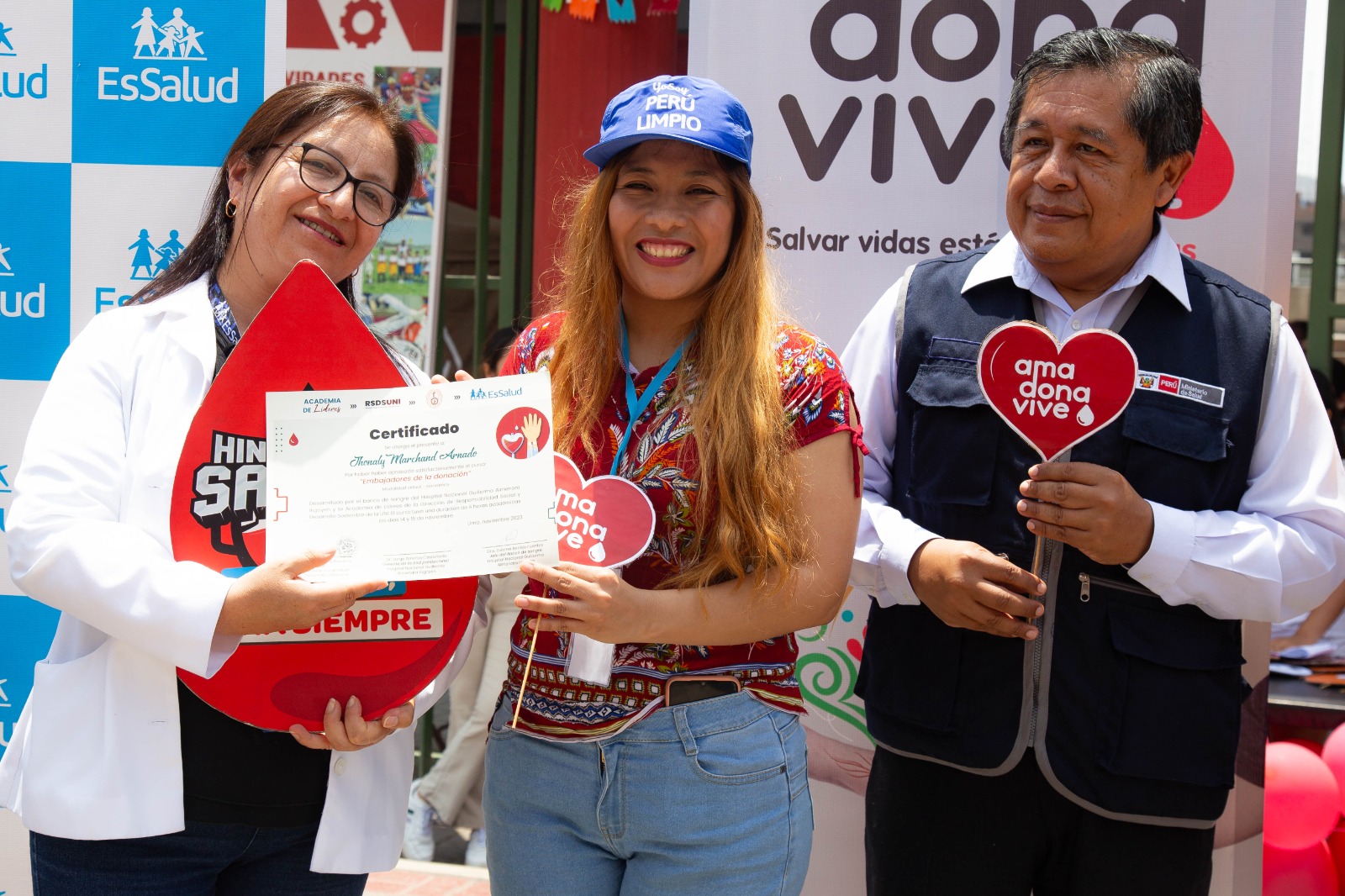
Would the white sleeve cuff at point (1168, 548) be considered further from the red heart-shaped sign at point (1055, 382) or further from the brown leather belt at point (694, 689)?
the brown leather belt at point (694, 689)

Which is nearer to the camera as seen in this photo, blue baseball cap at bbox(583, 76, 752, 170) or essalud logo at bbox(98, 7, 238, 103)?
blue baseball cap at bbox(583, 76, 752, 170)

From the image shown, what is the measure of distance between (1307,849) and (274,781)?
2.99m

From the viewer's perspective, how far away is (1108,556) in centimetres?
208

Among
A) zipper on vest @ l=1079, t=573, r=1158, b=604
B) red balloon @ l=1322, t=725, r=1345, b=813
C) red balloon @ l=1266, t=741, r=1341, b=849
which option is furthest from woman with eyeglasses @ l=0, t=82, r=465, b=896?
red balloon @ l=1322, t=725, r=1345, b=813

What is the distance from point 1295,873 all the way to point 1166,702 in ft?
5.35

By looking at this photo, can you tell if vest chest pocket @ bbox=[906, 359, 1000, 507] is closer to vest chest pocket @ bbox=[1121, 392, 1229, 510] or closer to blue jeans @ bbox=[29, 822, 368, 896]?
vest chest pocket @ bbox=[1121, 392, 1229, 510]

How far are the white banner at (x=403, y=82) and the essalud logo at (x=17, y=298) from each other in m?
1.43

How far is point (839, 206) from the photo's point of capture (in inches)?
117

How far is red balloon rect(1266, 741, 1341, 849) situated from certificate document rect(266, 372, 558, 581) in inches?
103

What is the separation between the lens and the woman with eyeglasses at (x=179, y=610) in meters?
1.66

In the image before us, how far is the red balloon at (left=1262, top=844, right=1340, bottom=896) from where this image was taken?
3.34 meters

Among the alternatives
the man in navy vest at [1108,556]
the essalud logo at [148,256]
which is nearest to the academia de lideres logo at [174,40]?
the essalud logo at [148,256]

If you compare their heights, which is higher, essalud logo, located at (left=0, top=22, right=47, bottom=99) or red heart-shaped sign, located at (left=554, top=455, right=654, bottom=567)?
essalud logo, located at (left=0, top=22, right=47, bottom=99)

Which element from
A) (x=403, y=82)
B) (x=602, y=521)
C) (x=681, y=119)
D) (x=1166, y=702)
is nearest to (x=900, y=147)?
(x=681, y=119)
